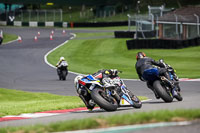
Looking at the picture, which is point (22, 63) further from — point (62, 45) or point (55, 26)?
point (55, 26)

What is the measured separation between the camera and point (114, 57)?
39.2 m

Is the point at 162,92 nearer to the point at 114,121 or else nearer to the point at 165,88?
the point at 165,88

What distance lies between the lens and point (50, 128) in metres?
7.99

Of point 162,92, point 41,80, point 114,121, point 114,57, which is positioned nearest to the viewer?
point 114,121

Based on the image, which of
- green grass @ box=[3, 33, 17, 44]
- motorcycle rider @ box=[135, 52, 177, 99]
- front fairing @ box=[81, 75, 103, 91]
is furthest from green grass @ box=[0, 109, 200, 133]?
green grass @ box=[3, 33, 17, 44]

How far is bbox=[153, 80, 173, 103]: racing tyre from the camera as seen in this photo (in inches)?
519

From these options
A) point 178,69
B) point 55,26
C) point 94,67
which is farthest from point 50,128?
point 55,26

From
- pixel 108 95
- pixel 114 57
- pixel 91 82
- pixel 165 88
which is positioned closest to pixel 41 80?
pixel 114 57

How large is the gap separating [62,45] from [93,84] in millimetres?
38428

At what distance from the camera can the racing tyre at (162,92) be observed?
13180mm

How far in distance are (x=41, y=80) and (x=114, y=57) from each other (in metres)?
12.8

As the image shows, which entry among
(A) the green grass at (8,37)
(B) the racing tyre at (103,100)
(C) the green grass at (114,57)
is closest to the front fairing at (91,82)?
(B) the racing tyre at (103,100)

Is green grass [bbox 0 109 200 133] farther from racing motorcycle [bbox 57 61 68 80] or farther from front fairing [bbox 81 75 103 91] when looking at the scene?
racing motorcycle [bbox 57 61 68 80]

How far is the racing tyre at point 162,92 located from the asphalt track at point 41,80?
0.16 m
